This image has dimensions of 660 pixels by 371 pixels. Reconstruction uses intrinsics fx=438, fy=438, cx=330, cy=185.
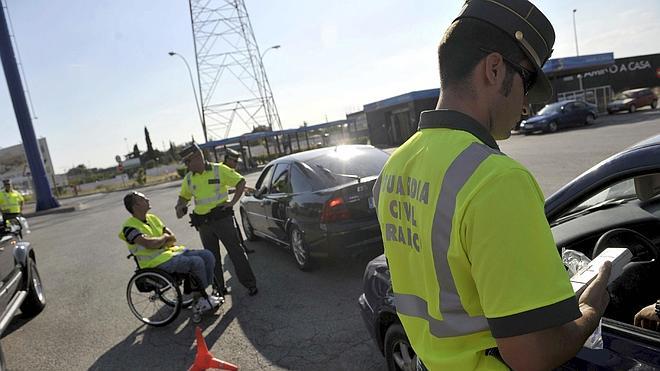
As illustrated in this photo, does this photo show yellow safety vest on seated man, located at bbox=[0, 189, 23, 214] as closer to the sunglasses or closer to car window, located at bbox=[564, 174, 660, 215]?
car window, located at bbox=[564, 174, 660, 215]

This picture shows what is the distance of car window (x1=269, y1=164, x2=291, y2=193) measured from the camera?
243 inches

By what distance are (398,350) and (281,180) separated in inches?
158

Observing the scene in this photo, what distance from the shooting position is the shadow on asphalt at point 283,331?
3.70 metres

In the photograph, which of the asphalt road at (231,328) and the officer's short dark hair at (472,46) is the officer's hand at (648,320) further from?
the asphalt road at (231,328)

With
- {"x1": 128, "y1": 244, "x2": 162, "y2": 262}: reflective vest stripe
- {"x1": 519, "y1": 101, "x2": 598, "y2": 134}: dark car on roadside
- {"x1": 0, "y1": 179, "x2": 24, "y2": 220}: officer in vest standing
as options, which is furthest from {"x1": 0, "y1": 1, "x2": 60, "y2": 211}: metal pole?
{"x1": 519, "y1": 101, "x2": 598, "y2": 134}: dark car on roadside

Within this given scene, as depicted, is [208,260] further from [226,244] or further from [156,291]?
[156,291]

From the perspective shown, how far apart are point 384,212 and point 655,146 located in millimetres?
1190

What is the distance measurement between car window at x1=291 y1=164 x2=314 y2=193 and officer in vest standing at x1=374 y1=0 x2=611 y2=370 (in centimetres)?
427

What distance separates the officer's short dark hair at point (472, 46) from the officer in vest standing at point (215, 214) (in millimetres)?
4552

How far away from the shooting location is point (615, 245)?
2119mm

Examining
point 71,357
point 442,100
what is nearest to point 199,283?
point 71,357

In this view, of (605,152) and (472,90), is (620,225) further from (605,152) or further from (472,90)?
(605,152)

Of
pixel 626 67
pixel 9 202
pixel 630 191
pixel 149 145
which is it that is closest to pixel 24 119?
pixel 9 202

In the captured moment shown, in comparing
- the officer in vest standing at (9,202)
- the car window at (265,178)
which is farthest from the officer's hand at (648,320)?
the officer in vest standing at (9,202)
